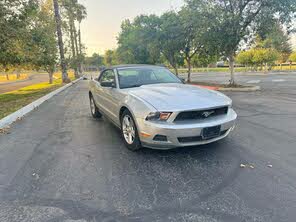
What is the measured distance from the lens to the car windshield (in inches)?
195

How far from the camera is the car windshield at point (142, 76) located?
4.95 metres

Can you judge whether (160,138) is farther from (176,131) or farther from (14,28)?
(14,28)

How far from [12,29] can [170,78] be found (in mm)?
8587

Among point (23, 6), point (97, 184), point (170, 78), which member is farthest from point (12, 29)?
point (97, 184)

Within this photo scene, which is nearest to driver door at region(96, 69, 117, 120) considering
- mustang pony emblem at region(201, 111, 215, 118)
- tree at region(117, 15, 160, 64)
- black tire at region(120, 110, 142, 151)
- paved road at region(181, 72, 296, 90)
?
black tire at region(120, 110, 142, 151)

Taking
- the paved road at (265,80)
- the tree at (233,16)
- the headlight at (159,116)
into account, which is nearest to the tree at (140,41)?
the paved road at (265,80)

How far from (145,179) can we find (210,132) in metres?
1.28

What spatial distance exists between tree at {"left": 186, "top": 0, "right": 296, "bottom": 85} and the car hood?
9.83 m

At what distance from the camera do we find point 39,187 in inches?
122

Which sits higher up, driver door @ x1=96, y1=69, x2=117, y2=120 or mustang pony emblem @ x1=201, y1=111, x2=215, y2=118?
driver door @ x1=96, y1=69, x2=117, y2=120

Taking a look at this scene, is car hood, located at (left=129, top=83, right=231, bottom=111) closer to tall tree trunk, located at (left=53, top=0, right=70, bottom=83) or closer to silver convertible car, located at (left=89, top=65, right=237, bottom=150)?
silver convertible car, located at (left=89, top=65, right=237, bottom=150)

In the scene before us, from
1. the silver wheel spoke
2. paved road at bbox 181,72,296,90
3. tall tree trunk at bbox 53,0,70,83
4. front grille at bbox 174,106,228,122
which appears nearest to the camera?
front grille at bbox 174,106,228,122

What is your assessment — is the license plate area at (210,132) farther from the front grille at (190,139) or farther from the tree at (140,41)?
the tree at (140,41)

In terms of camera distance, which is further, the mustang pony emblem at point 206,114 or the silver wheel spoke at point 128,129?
the silver wheel spoke at point 128,129
